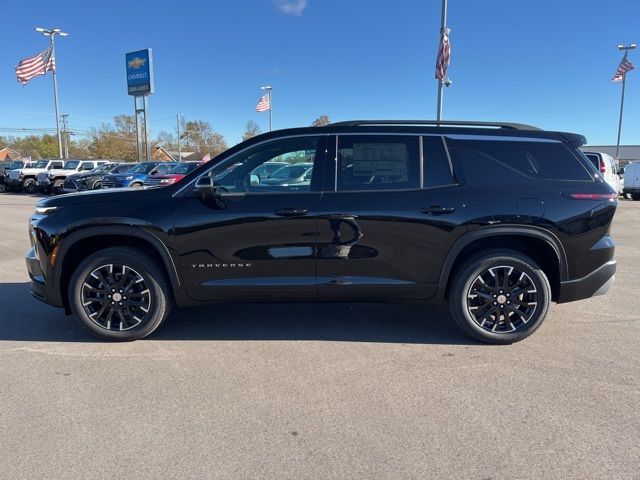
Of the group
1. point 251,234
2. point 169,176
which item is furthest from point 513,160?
point 169,176

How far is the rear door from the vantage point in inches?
152

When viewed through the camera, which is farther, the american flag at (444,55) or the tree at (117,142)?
the tree at (117,142)

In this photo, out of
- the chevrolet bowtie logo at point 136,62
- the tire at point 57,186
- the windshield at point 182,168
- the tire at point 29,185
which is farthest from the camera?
the chevrolet bowtie logo at point 136,62

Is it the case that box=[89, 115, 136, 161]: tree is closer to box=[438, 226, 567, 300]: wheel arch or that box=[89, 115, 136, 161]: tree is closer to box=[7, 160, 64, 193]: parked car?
box=[7, 160, 64, 193]: parked car

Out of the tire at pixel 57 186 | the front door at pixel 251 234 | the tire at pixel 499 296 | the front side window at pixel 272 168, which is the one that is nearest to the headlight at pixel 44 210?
the front door at pixel 251 234

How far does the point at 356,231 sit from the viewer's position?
388 cm

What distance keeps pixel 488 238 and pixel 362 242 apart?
3.63ft

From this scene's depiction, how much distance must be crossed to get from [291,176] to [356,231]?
0.78 metres

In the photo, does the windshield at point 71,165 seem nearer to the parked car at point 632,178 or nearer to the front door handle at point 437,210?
the front door handle at point 437,210

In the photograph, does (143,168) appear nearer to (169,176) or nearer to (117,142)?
(169,176)

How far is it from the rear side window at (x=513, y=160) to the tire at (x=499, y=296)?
26.8 inches

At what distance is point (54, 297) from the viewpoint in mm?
4039

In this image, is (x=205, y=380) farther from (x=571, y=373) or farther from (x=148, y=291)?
(x=571, y=373)

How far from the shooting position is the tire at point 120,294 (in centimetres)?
398
